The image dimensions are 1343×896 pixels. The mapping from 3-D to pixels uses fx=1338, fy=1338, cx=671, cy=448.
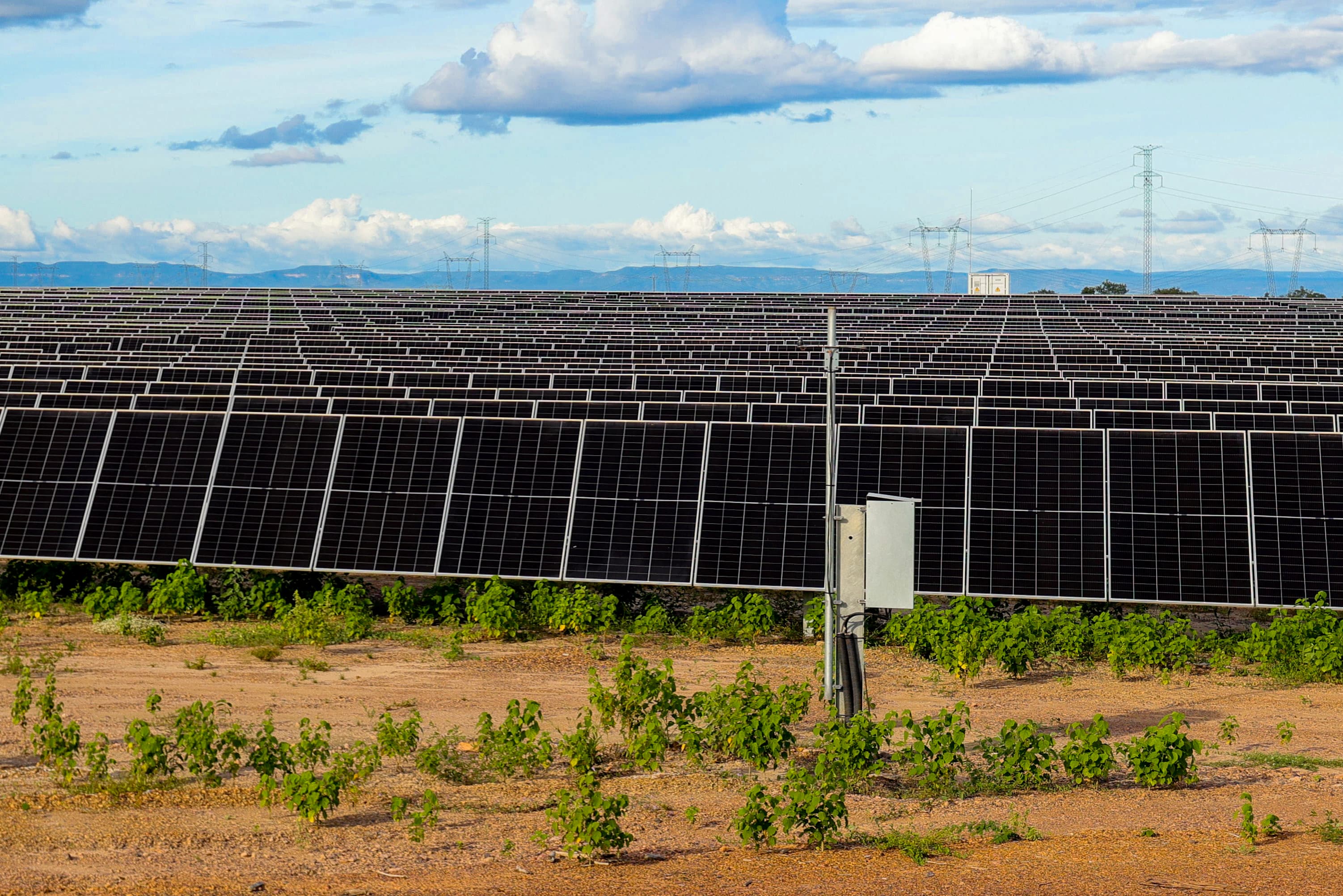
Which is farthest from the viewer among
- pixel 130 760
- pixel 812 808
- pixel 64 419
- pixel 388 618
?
pixel 64 419

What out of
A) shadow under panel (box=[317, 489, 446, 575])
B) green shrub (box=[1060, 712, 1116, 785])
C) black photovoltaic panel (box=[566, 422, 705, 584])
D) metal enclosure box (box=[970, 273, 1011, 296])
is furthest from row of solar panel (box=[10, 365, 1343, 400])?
metal enclosure box (box=[970, 273, 1011, 296])

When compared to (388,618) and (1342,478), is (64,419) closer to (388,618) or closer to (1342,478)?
(388,618)

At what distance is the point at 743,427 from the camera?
21.3 m

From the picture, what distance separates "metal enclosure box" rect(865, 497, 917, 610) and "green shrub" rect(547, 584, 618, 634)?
7.08m

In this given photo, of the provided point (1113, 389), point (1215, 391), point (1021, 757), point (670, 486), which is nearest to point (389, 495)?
point (670, 486)

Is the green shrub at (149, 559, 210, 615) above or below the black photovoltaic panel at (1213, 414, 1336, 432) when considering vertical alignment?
below

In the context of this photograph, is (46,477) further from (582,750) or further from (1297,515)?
(1297,515)

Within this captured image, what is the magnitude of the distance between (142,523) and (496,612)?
6.19m

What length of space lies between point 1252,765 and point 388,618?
→ 12.6 m

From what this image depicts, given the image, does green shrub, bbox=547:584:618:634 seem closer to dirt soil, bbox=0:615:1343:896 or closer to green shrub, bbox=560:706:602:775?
dirt soil, bbox=0:615:1343:896

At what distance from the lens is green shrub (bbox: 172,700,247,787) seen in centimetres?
1150

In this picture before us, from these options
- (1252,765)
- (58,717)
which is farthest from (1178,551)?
(58,717)

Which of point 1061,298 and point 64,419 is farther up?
point 1061,298

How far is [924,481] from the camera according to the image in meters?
20.2
